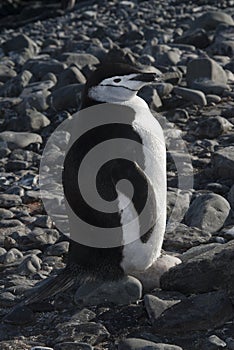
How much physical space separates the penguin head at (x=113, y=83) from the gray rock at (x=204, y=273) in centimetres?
79

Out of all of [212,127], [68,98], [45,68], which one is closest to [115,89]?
[212,127]

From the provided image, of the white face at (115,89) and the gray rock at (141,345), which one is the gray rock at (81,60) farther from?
the gray rock at (141,345)

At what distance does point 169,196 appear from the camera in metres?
4.59

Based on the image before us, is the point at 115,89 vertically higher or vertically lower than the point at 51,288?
higher

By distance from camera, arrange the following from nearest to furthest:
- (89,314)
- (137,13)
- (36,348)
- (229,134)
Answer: (36,348) < (89,314) < (229,134) < (137,13)

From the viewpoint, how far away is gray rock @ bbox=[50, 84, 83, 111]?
682cm

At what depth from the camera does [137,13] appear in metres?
11.9

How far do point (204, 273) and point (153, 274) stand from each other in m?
0.28

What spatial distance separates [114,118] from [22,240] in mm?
1184

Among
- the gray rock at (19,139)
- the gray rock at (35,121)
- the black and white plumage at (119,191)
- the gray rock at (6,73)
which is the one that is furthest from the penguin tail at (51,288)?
the gray rock at (6,73)

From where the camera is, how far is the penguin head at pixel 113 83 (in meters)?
3.55

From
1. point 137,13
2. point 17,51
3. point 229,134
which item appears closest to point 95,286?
point 229,134

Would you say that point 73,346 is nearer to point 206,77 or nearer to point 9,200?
point 9,200

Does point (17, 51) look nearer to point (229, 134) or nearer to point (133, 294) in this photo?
point (229, 134)
